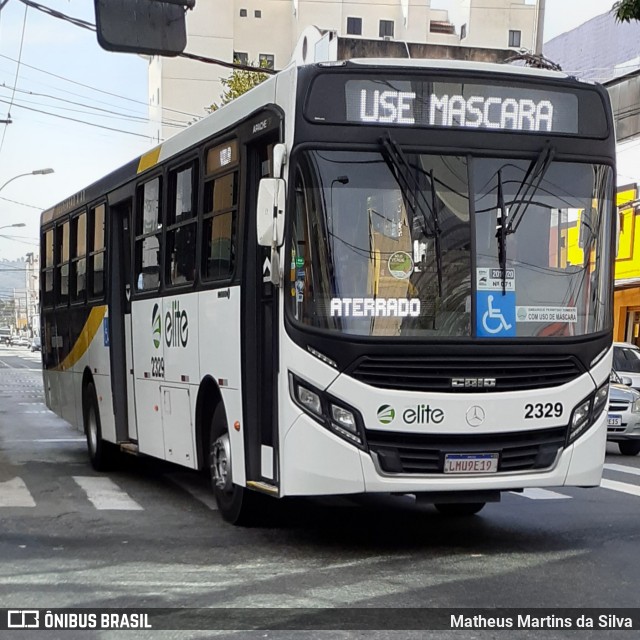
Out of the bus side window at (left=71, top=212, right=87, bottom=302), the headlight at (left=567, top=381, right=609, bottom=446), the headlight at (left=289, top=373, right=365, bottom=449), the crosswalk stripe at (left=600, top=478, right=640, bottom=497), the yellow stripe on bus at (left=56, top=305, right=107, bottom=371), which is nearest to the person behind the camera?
the headlight at (left=289, top=373, right=365, bottom=449)

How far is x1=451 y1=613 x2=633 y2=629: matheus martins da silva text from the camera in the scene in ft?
20.2

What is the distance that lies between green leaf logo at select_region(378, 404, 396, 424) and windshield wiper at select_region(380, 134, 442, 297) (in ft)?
2.79

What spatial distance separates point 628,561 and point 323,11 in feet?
213

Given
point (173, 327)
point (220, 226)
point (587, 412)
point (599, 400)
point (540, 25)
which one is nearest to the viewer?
point (587, 412)

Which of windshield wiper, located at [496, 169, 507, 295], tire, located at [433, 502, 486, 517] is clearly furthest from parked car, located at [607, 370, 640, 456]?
windshield wiper, located at [496, 169, 507, 295]

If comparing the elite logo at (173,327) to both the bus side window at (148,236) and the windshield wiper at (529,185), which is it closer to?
the bus side window at (148,236)

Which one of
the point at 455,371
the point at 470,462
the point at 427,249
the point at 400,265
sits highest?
the point at 427,249

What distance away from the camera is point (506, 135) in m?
8.27

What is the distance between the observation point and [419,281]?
789cm

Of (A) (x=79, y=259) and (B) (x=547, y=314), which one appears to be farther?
(A) (x=79, y=259)

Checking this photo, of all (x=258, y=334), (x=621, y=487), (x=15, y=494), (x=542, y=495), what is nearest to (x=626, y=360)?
(x=621, y=487)

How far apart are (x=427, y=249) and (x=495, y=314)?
0.66 meters

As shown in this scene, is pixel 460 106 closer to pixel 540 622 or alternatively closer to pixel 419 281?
pixel 419 281

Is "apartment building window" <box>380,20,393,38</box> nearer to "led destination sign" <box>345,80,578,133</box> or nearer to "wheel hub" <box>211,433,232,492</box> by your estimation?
"wheel hub" <box>211,433,232,492</box>
